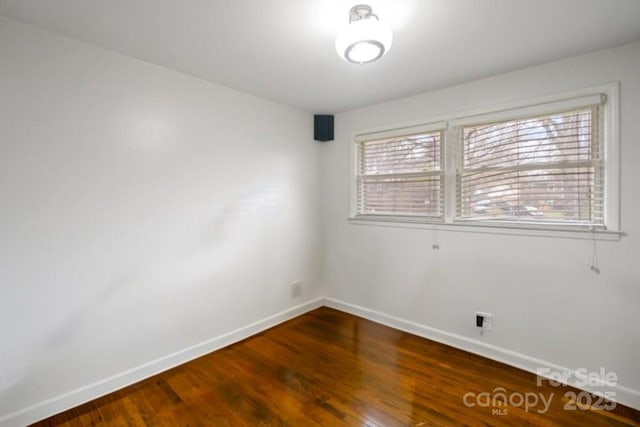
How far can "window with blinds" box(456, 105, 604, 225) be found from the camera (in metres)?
2.11

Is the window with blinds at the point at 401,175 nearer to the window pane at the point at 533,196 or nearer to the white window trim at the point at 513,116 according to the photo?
the white window trim at the point at 513,116

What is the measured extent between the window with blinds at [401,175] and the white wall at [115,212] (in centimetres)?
108

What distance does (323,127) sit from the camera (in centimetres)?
354

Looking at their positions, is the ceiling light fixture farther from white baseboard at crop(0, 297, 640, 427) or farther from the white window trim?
white baseboard at crop(0, 297, 640, 427)

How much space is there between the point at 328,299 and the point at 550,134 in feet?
9.02

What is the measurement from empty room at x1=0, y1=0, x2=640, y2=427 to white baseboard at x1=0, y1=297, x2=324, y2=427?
0.04ft

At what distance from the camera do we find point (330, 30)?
1.79 metres

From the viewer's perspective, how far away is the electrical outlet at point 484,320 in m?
2.52

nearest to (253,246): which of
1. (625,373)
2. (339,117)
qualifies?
(339,117)

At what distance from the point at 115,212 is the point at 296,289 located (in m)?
1.99

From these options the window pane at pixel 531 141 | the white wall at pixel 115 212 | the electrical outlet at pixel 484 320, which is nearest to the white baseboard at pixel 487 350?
the electrical outlet at pixel 484 320

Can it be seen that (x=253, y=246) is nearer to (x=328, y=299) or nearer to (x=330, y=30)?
(x=328, y=299)

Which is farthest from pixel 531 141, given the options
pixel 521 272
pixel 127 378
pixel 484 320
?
pixel 127 378

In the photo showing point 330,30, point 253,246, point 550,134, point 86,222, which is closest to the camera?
point 330,30
